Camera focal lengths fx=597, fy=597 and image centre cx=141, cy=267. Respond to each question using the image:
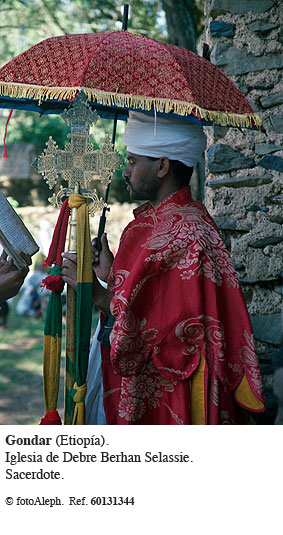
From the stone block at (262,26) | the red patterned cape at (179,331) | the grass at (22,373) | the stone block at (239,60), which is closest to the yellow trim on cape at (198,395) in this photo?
the red patterned cape at (179,331)

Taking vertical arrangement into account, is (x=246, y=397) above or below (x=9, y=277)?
below

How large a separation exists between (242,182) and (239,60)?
0.74m

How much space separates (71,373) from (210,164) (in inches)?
69.5

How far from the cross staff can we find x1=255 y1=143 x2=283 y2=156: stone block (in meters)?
1.40

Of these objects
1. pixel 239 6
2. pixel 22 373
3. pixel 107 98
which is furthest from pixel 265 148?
pixel 22 373

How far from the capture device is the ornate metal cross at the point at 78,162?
2484 millimetres

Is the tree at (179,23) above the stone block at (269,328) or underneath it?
above

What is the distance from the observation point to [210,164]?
371cm

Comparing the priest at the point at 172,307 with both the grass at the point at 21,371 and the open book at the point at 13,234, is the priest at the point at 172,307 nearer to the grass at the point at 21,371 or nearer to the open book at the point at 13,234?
the open book at the point at 13,234

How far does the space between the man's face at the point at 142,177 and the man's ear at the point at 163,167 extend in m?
0.01

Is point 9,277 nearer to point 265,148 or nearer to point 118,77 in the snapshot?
point 118,77

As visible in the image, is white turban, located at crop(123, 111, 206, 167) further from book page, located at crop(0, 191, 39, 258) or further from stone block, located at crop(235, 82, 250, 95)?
stone block, located at crop(235, 82, 250, 95)

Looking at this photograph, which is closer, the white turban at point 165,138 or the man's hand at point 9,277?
the white turban at point 165,138

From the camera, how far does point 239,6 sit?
366cm
